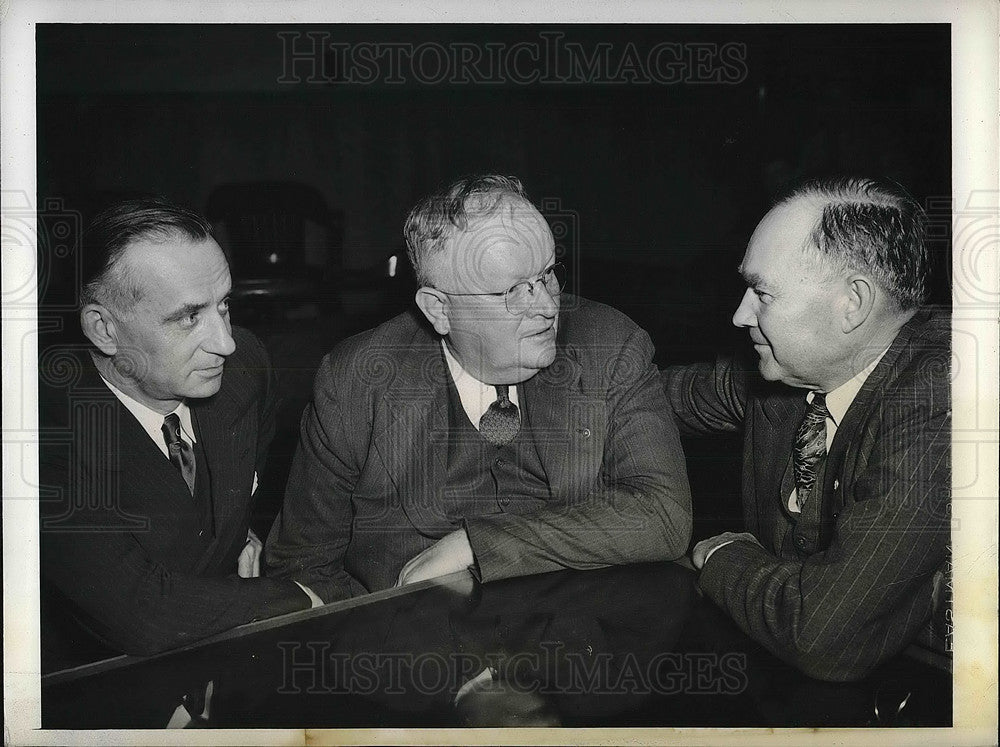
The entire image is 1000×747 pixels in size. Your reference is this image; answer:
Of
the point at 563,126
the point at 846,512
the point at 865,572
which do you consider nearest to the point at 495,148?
the point at 563,126

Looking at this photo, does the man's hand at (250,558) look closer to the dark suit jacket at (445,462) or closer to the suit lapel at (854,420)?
the dark suit jacket at (445,462)

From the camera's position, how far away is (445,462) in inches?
99.0

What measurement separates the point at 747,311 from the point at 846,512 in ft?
1.79

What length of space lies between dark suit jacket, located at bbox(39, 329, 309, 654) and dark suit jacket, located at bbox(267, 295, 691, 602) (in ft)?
0.40

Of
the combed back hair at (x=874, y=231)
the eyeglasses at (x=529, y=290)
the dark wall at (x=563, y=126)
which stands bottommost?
the eyeglasses at (x=529, y=290)

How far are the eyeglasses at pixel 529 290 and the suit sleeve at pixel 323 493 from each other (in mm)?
379

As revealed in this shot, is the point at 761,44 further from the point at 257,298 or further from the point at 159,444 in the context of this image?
the point at 159,444

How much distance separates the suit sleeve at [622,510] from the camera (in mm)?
2479

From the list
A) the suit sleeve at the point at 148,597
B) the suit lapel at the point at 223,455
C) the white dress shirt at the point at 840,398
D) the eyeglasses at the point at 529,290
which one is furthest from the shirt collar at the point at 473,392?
the white dress shirt at the point at 840,398

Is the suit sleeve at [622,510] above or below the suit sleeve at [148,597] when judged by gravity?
above

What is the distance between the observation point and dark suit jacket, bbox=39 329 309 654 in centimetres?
249

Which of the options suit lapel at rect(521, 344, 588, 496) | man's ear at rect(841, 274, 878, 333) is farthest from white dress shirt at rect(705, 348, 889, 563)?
suit lapel at rect(521, 344, 588, 496)

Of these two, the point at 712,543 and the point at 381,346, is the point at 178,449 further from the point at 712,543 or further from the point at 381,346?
the point at 712,543

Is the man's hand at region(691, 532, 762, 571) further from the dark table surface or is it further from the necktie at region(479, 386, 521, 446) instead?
the necktie at region(479, 386, 521, 446)
